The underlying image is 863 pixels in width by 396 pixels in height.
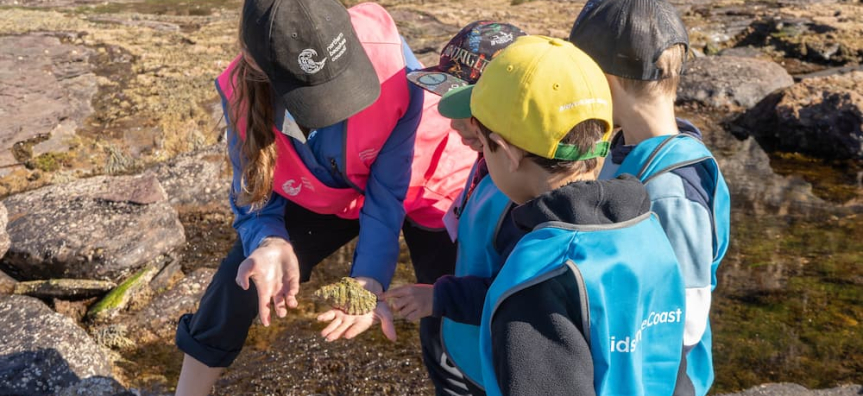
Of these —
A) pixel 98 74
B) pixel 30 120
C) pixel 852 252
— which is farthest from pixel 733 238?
pixel 98 74

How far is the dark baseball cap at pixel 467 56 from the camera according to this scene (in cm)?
235

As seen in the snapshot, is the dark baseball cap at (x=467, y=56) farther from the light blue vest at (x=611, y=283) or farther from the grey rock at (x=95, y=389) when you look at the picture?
the grey rock at (x=95, y=389)

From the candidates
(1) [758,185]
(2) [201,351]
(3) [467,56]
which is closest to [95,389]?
(2) [201,351]

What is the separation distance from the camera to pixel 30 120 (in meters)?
6.47

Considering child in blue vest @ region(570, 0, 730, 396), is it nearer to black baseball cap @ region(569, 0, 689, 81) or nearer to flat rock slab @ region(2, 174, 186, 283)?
black baseball cap @ region(569, 0, 689, 81)

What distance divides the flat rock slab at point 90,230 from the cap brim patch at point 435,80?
102 inches

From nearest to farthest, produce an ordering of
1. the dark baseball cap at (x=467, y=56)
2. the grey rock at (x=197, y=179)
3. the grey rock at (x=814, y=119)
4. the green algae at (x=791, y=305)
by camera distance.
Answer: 1. the dark baseball cap at (x=467, y=56)
2. the green algae at (x=791, y=305)
3. the grey rock at (x=197, y=179)
4. the grey rock at (x=814, y=119)

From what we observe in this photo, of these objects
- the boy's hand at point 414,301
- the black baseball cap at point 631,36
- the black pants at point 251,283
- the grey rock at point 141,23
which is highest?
the black baseball cap at point 631,36

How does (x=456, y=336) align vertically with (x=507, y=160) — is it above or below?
below

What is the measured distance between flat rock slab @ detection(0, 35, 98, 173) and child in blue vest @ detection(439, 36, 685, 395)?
205 inches

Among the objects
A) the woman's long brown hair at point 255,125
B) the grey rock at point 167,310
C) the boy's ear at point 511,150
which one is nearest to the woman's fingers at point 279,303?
the woman's long brown hair at point 255,125

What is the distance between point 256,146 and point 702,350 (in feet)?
4.65

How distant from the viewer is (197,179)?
5.34 m

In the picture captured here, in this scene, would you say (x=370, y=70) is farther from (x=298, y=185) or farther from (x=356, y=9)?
(x=298, y=185)
